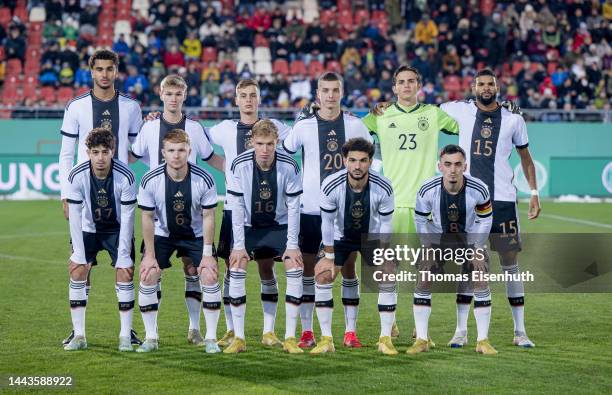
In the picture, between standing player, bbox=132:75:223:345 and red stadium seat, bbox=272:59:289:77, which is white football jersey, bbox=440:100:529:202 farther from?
red stadium seat, bbox=272:59:289:77

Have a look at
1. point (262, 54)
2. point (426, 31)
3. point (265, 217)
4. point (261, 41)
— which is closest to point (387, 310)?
point (265, 217)

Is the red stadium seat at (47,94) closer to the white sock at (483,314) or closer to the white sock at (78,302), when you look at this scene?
the white sock at (78,302)

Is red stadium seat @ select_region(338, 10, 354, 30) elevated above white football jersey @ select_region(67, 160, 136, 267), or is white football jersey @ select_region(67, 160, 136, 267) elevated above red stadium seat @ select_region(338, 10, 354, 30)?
red stadium seat @ select_region(338, 10, 354, 30)

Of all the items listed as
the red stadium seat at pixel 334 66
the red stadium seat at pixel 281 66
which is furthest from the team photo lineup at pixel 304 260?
the red stadium seat at pixel 281 66

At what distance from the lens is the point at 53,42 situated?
2675 cm

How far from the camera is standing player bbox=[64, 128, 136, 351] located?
862 cm

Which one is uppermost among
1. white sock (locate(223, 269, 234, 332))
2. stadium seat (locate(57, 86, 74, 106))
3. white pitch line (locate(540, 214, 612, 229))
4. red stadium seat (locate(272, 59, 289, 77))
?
red stadium seat (locate(272, 59, 289, 77))

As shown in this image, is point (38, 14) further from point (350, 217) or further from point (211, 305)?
point (350, 217)

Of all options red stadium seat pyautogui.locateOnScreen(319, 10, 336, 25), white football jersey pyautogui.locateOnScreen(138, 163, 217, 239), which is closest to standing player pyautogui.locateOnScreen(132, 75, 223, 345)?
white football jersey pyautogui.locateOnScreen(138, 163, 217, 239)

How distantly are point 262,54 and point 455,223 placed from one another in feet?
63.2

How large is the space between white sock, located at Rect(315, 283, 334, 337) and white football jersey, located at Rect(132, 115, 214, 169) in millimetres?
1651

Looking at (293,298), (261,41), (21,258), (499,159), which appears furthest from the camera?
(261,41)

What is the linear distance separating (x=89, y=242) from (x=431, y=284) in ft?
Answer: 9.23

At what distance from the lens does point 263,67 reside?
89.5 feet
